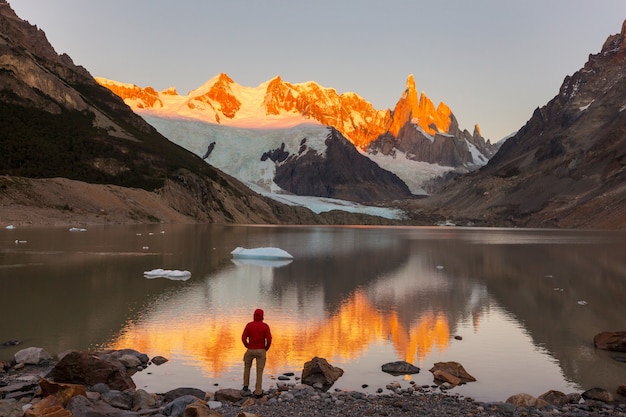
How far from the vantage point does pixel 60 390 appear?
13281mm

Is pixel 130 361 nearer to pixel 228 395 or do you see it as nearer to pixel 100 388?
pixel 100 388

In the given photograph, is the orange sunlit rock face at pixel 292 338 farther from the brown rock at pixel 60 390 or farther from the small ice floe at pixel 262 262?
the small ice floe at pixel 262 262

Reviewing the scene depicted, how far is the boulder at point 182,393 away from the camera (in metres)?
14.3

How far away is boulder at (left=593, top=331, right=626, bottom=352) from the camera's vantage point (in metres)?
20.4

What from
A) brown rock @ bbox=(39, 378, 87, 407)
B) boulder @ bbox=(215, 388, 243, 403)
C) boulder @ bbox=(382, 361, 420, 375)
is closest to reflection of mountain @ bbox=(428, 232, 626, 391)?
boulder @ bbox=(382, 361, 420, 375)

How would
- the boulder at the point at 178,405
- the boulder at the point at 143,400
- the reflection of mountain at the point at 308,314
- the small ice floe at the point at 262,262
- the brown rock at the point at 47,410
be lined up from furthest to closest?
the small ice floe at the point at 262,262 < the reflection of mountain at the point at 308,314 < the boulder at the point at 143,400 < the boulder at the point at 178,405 < the brown rock at the point at 47,410

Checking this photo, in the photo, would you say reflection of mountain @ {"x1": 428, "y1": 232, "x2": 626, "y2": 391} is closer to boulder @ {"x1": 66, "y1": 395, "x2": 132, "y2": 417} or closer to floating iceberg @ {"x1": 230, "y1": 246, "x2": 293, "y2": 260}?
boulder @ {"x1": 66, "y1": 395, "x2": 132, "y2": 417}

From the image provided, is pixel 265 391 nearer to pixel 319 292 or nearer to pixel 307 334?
pixel 307 334

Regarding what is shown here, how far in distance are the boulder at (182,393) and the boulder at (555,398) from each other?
8.94 m

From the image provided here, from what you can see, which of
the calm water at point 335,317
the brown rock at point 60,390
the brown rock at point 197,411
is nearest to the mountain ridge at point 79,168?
the calm water at point 335,317

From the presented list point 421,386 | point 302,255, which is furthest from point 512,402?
point 302,255

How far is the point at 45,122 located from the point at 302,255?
408 ft

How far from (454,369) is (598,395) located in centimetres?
396

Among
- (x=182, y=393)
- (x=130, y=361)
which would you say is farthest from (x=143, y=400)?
(x=130, y=361)
